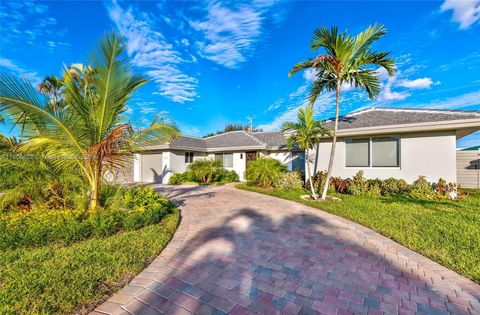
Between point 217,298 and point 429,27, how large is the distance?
46.1 ft

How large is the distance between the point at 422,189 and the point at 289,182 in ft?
19.4

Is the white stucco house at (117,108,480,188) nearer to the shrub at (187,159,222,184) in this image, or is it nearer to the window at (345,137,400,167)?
the window at (345,137,400,167)

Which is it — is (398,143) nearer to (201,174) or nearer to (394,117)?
(394,117)

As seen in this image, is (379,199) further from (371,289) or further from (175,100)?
(175,100)

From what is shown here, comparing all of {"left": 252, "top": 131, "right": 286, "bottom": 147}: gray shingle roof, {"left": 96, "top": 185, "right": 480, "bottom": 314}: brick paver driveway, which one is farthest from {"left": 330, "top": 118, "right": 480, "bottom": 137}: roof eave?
{"left": 252, "top": 131, "right": 286, "bottom": 147}: gray shingle roof

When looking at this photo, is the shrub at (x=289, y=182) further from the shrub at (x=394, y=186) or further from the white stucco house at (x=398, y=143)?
the shrub at (x=394, y=186)

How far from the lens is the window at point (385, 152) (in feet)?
32.9

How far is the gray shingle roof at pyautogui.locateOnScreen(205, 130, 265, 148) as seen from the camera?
55.0 feet

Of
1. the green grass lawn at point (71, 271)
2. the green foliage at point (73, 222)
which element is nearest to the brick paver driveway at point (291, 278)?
the green grass lawn at point (71, 271)

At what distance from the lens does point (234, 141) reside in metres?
18.3

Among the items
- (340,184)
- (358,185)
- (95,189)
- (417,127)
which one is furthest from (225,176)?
(417,127)

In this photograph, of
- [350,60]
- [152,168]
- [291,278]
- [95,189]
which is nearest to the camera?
[291,278]

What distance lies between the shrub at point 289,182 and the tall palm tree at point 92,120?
8737 millimetres

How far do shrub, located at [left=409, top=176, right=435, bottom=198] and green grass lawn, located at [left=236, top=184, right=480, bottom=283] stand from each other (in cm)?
58
